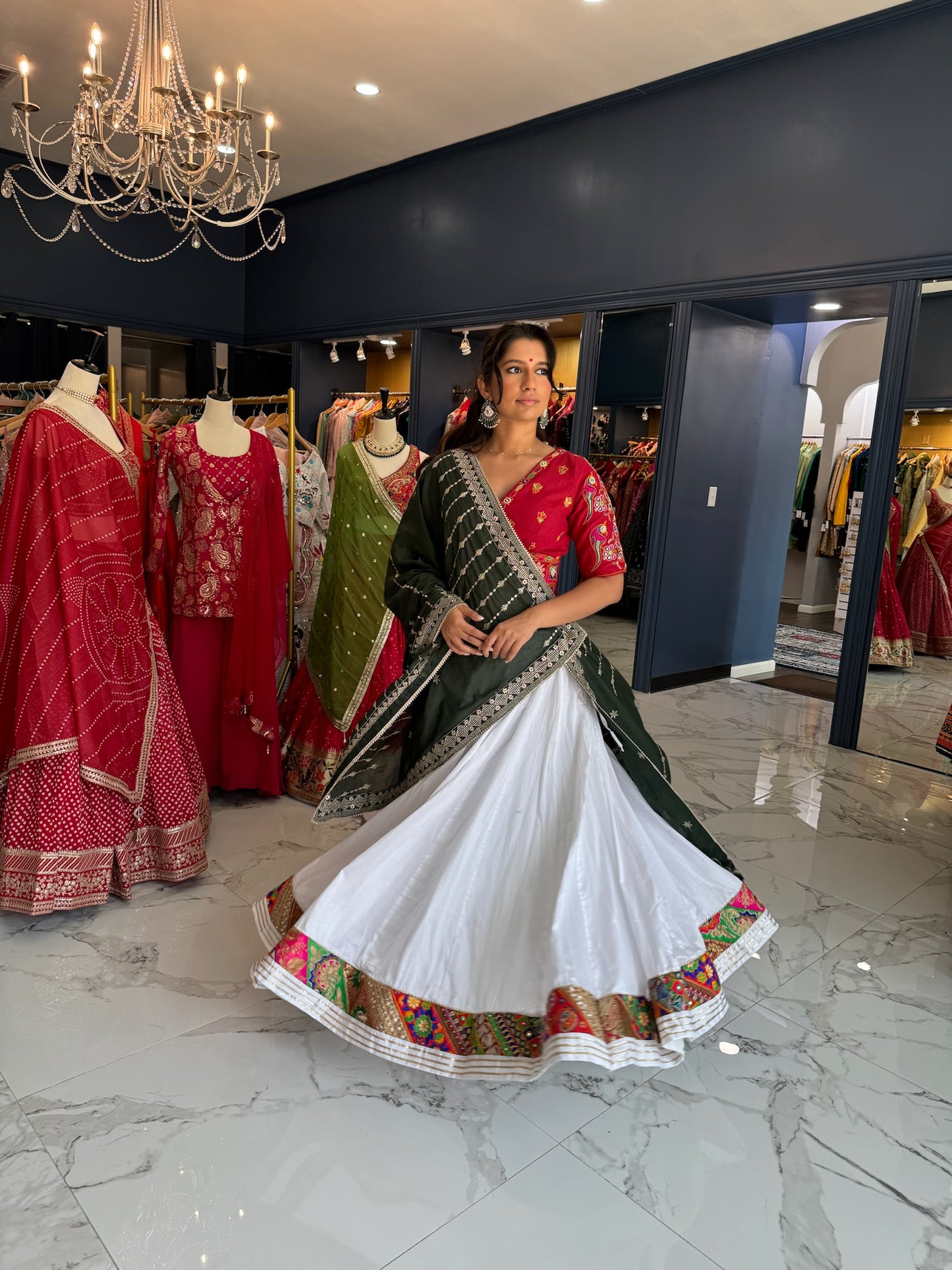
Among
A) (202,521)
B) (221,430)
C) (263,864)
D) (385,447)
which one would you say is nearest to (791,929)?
(263,864)

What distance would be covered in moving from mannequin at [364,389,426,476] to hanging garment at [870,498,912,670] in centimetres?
218

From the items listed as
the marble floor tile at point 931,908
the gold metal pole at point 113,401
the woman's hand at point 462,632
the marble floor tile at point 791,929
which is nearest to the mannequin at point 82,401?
the gold metal pole at point 113,401

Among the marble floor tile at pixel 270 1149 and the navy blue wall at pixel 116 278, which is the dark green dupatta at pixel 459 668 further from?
the navy blue wall at pixel 116 278

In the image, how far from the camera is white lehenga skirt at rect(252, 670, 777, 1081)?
153cm

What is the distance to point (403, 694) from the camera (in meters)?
1.83

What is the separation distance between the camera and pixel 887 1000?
206 cm

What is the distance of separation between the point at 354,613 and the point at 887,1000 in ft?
6.26

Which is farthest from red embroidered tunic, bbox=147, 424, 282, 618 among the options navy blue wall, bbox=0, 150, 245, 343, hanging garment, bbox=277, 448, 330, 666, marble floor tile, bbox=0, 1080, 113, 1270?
navy blue wall, bbox=0, 150, 245, 343

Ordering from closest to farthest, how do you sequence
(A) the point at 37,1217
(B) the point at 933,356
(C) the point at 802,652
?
(A) the point at 37,1217
(B) the point at 933,356
(C) the point at 802,652

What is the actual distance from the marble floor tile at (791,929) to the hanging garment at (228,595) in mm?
1613

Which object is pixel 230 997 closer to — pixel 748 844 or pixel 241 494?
pixel 241 494

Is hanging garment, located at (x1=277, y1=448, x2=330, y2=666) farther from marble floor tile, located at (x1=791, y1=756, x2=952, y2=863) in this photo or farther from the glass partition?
the glass partition

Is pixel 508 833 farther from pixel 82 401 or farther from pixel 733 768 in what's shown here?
pixel 733 768

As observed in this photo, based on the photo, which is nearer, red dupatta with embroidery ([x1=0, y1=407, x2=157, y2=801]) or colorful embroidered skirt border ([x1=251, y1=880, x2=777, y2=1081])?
colorful embroidered skirt border ([x1=251, y1=880, x2=777, y2=1081])
